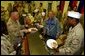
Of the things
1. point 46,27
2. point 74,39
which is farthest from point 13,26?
point 74,39

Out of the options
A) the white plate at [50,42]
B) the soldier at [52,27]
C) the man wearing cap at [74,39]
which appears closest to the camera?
the man wearing cap at [74,39]

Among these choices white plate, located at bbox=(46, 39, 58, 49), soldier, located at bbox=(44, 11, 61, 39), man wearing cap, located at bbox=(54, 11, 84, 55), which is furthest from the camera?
soldier, located at bbox=(44, 11, 61, 39)

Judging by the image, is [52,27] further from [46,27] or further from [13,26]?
[13,26]

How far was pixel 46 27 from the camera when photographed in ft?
7.77

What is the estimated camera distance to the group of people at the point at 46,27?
1.82 meters

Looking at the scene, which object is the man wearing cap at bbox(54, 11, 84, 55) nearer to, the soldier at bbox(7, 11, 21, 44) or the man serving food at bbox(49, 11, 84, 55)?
the man serving food at bbox(49, 11, 84, 55)

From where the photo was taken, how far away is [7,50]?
5.88 feet

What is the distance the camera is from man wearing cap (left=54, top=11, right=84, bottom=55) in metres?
1.80

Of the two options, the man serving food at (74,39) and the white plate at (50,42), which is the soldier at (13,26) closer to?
the white plate at (50,42)

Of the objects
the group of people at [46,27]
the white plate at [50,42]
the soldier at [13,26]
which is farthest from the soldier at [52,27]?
the soldier at [13,26]

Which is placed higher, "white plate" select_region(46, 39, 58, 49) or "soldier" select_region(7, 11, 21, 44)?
"soldier" select_region(7, 11, 21, 44)

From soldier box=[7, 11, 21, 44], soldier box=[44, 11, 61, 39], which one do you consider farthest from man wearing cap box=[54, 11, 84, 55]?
soldier box=[7, 11, 21, 44]

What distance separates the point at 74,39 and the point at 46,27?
0.59 m

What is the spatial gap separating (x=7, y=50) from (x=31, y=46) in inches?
10.9
